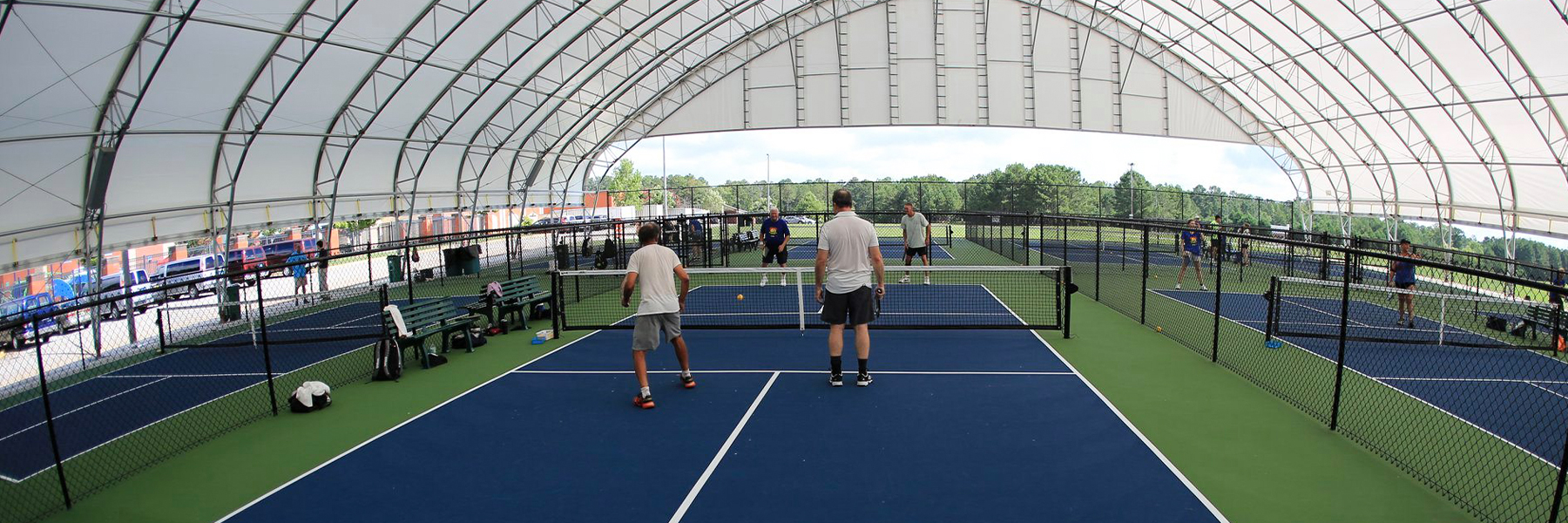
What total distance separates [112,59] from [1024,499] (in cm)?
1742

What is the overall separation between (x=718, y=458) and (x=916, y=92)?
2788 cm

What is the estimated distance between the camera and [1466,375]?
8.54m

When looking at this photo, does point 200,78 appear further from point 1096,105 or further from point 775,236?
point 1096,105

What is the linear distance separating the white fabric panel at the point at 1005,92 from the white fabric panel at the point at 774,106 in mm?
8179

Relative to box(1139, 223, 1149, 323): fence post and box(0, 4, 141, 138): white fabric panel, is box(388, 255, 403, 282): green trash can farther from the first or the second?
box(1139, 223, 1149, 323): fence post

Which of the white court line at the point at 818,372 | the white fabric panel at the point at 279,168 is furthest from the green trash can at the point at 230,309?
the white court line at the point at 818,372

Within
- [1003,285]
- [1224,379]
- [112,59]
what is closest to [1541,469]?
[1224,379]

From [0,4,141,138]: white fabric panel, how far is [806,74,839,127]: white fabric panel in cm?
2256

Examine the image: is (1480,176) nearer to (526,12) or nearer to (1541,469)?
(1541,469)

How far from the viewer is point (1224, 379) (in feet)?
26.5

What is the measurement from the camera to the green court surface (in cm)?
495

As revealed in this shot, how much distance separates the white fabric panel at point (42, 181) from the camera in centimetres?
1404

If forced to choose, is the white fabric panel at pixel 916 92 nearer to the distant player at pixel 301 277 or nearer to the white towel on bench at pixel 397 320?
the distant player at pixel 301 277

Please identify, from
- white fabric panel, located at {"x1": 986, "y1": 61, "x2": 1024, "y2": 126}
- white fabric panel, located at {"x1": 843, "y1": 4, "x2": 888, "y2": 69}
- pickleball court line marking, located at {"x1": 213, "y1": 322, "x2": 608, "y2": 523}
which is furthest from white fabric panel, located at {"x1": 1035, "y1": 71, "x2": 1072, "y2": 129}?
pickleball court line marking, located at {"x1": 213, "y1": 322, "x2": 608, "y2": 523}
